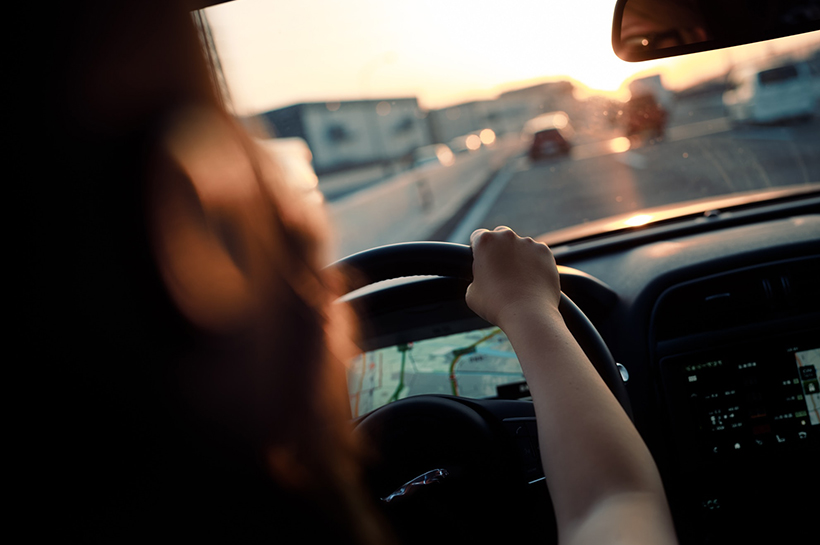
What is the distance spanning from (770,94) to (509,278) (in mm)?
3283

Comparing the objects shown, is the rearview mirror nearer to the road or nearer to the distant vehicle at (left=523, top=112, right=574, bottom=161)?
the road

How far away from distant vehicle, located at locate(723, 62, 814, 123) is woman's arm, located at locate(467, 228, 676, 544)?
2.80 metres

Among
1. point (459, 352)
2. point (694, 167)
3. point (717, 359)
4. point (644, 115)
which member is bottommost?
point (717, 359)

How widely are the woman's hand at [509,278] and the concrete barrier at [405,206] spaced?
14.3 ft

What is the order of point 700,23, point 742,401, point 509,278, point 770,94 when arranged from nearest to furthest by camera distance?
point 509,278, point 700,23, point 742,401, point 770,94

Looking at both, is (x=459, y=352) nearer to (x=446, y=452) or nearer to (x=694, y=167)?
(x=446, y=452)

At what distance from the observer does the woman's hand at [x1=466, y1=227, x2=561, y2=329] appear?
117 centimetres

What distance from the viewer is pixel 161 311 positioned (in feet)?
3.02

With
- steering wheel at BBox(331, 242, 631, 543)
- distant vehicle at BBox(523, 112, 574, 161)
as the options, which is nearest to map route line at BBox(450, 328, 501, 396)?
steering wheel at BBox(331, 242, 631, 543)

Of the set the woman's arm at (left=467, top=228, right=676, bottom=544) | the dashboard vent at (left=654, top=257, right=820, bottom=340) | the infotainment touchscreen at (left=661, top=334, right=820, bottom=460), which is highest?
the woman's arm at (left=467, top=228, right=676, bottom=544)

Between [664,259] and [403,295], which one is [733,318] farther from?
[403,295]

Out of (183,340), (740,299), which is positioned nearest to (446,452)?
(183,340)

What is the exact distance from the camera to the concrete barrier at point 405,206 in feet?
27.3

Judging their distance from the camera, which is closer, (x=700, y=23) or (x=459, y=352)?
(x=700, y=23)
